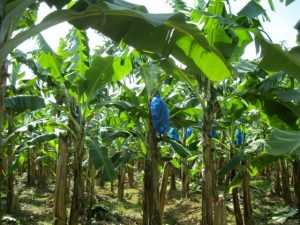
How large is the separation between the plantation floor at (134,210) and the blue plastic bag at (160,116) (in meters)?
4.78

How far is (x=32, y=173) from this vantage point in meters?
17.9

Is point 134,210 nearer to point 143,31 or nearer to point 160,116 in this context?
point 160,116

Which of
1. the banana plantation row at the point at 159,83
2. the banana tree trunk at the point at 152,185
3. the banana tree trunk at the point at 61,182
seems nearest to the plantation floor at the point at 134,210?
the banana plantation row at the point at 159,83

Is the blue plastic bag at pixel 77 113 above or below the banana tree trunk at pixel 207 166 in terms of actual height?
above

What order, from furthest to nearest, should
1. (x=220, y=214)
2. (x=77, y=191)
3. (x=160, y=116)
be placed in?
(x=160, y=116) < (x=77, y=191) < (x=220, y=214)

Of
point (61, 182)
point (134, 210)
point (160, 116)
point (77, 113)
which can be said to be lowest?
point (134, 210)

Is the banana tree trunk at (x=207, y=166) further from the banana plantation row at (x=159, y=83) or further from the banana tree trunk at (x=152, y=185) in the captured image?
the banana tree trunk at (x=152, y=185)

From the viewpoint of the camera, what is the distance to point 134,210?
1255cm

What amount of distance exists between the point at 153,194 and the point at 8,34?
3.68m

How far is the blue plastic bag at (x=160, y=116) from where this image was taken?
579 centimetres

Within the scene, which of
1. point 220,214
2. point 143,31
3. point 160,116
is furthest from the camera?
point 160,116

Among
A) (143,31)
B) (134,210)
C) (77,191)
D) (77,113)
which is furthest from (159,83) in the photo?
(134,210)

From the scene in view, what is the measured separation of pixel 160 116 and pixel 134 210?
7.52m

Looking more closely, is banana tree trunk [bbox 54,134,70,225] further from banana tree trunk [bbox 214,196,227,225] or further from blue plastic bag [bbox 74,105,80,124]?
banana tree trunk [bbox 214,196,227,225]
